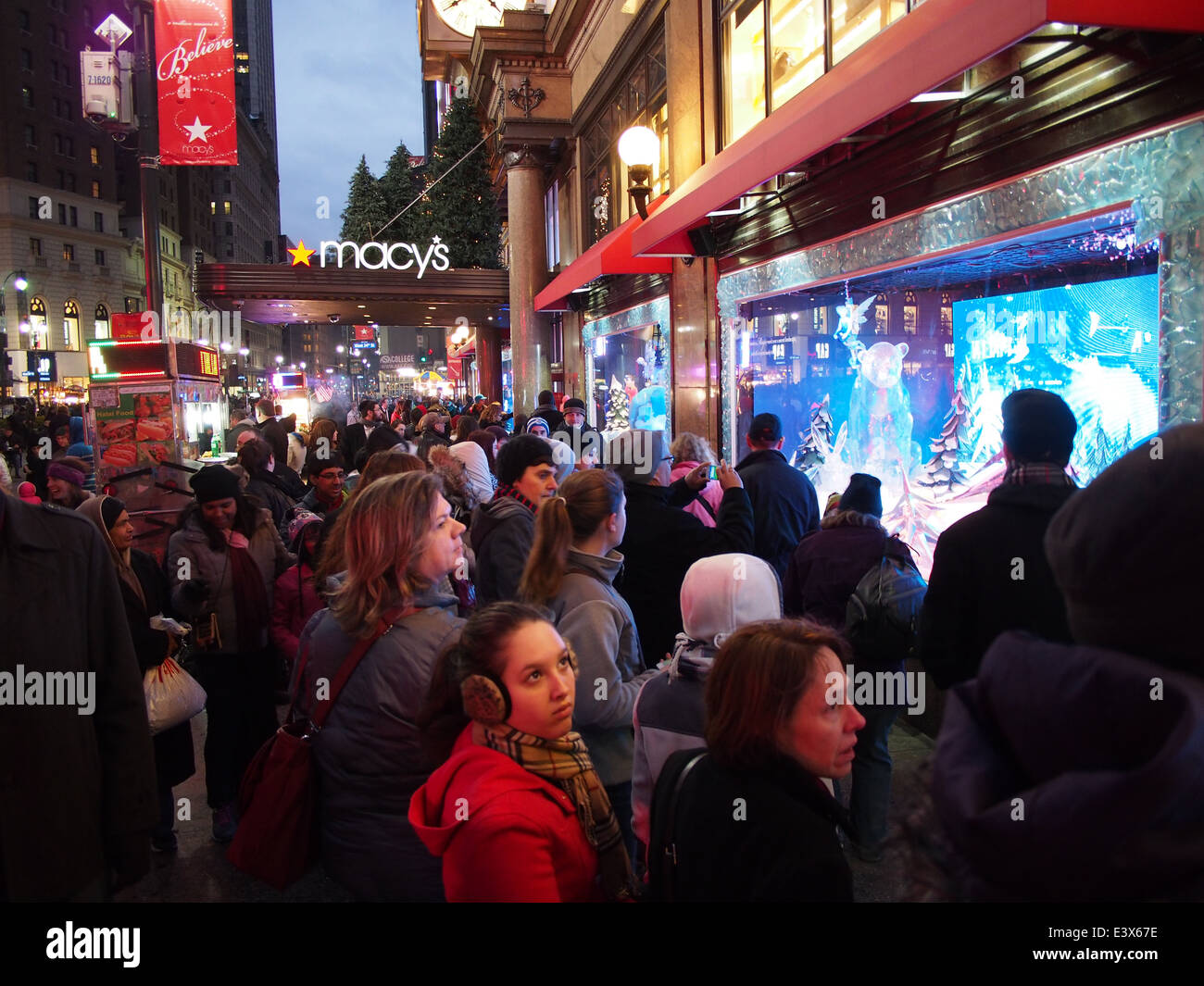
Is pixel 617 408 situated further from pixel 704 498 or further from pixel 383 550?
pixel 383 550

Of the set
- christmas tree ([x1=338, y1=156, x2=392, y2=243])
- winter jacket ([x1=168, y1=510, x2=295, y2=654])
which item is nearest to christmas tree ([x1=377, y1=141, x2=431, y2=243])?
christmas tree ([x1=338, y1=156, x2=392, y2=243])

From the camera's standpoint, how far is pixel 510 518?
4.74 metres

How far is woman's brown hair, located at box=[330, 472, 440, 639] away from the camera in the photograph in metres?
2.85

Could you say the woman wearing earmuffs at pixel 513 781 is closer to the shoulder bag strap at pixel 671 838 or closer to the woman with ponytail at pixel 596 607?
the shoulder bag strap at pixel 671 838

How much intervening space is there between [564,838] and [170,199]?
106427 mm

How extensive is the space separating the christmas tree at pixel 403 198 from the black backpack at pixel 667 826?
2909 cm

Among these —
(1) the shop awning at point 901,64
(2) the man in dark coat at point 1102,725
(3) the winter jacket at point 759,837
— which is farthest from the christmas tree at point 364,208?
(2) the man in dark coat at point 1102,725

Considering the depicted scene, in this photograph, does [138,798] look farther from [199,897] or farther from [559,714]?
[199,897]

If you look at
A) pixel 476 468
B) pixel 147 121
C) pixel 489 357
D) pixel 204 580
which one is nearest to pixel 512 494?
pixel 204 580

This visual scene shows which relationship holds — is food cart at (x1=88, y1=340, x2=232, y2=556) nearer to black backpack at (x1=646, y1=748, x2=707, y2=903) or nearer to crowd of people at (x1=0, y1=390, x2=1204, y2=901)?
crowd of people at (x1=0, y1=390, x2=1204, y2=901)

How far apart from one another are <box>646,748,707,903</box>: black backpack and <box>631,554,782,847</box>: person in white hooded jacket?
2.14ft

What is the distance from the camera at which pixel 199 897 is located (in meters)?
4.47

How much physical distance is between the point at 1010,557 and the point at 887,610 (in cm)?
104
